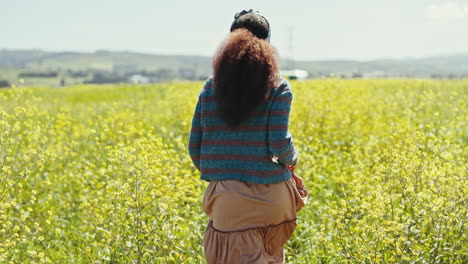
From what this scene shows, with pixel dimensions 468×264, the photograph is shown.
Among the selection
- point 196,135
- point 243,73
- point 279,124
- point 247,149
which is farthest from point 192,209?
point 243,73

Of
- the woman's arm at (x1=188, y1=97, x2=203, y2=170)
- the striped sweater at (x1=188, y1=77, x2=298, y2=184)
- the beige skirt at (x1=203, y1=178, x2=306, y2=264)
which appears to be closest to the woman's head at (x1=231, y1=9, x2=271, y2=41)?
the striped sweater at (x1=188, y1=77, x2=298, y2=184)

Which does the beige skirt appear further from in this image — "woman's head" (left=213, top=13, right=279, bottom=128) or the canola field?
the canola field

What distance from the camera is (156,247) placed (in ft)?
14.2

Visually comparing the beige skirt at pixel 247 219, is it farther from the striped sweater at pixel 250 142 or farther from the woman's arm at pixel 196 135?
the woman's arm at pixel 196 135

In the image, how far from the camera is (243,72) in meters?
2.96

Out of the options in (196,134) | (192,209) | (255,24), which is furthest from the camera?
(192,209)

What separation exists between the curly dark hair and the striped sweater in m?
0.07

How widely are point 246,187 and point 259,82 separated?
62cm

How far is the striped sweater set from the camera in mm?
3023

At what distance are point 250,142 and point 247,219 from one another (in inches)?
17.6

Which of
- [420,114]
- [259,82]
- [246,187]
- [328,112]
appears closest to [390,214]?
[246,187]

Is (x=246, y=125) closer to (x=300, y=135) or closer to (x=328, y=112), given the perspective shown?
(x=300, y=135)

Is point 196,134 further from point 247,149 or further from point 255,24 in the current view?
point 255,24

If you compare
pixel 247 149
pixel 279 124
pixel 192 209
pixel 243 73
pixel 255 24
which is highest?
pixel 255 24
